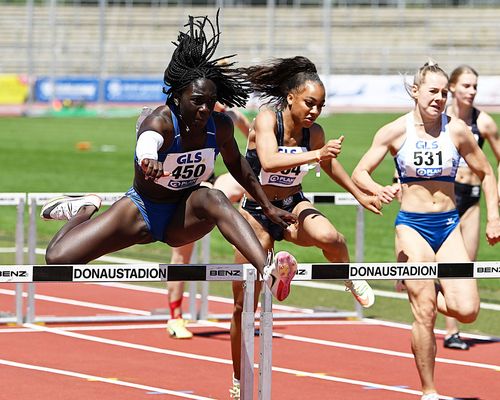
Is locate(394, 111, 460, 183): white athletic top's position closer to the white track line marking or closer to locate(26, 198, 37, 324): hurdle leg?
locate(26, 198, 37, 324): hurdle leg

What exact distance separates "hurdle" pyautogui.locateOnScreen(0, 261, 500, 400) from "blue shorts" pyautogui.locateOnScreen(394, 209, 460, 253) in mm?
1421

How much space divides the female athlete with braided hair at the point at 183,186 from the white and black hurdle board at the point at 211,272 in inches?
12.3

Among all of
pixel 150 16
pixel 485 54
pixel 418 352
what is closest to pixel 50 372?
pixel 418 352

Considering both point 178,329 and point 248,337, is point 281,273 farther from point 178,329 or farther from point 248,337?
point 178,329

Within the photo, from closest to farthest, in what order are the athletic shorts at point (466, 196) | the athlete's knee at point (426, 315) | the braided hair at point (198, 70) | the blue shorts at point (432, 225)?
the braided hair at point (198, 70)
the athlete's knee at point (426, 315)
the blue shorts at point (432, 225)
the athletic shorts at point (466, 196)

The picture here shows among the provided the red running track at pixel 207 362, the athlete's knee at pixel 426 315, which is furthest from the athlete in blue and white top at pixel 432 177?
the red running track at pixel 207 362

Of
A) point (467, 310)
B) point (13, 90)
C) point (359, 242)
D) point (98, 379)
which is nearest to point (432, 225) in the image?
point (467, 310)

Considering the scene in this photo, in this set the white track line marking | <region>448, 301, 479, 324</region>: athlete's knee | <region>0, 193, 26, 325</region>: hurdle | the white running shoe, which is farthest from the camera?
the white track line marking

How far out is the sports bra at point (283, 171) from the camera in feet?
27.7

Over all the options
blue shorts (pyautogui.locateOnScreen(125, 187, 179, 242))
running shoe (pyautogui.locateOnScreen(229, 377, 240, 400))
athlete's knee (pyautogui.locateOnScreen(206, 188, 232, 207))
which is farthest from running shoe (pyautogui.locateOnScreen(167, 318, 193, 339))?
athlete's knee (pyautogui.locateOnScreen(206, 188, 232, 207))

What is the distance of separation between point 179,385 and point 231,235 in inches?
83.0

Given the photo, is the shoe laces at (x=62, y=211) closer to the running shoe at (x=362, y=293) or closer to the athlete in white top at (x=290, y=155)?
the athlete in white top at (x=290, y=155)

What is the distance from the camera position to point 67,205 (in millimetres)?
7848

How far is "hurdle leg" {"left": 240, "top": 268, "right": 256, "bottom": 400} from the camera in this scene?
262 inches
